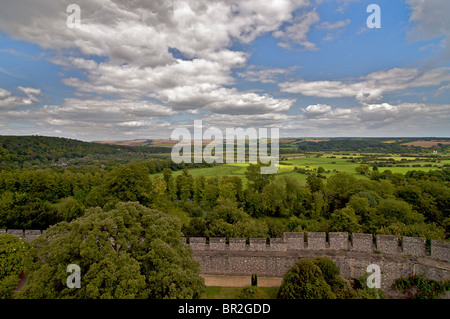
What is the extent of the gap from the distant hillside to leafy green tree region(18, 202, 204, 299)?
2973 inches

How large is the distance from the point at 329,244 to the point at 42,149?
357ft

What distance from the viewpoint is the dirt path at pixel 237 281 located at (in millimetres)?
11477

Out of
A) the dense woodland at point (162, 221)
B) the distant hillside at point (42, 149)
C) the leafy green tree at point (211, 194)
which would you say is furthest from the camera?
the distant hillside at point (42, 149)

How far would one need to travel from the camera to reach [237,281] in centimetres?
1170

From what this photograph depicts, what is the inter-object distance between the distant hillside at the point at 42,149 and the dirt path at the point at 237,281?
76973mm

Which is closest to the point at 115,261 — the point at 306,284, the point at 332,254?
the point at 306,284

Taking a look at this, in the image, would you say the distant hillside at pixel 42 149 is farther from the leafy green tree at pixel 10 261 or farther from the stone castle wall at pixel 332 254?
the stone castle wall at pixel 332 254

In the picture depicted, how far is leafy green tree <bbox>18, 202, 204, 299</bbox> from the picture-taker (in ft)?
22.1

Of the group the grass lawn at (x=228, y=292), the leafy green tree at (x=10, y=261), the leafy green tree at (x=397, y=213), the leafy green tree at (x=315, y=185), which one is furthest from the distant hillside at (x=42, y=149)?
the leafy green tree at (x=397, y=213)

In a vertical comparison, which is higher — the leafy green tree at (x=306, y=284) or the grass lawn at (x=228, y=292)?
the leafy green tree at (x=306, y=284)

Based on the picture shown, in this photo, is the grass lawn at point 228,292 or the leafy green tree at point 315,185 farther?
the leafy green tree at point 315,185

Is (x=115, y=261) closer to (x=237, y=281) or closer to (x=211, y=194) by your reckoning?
(x=237, y=281)
